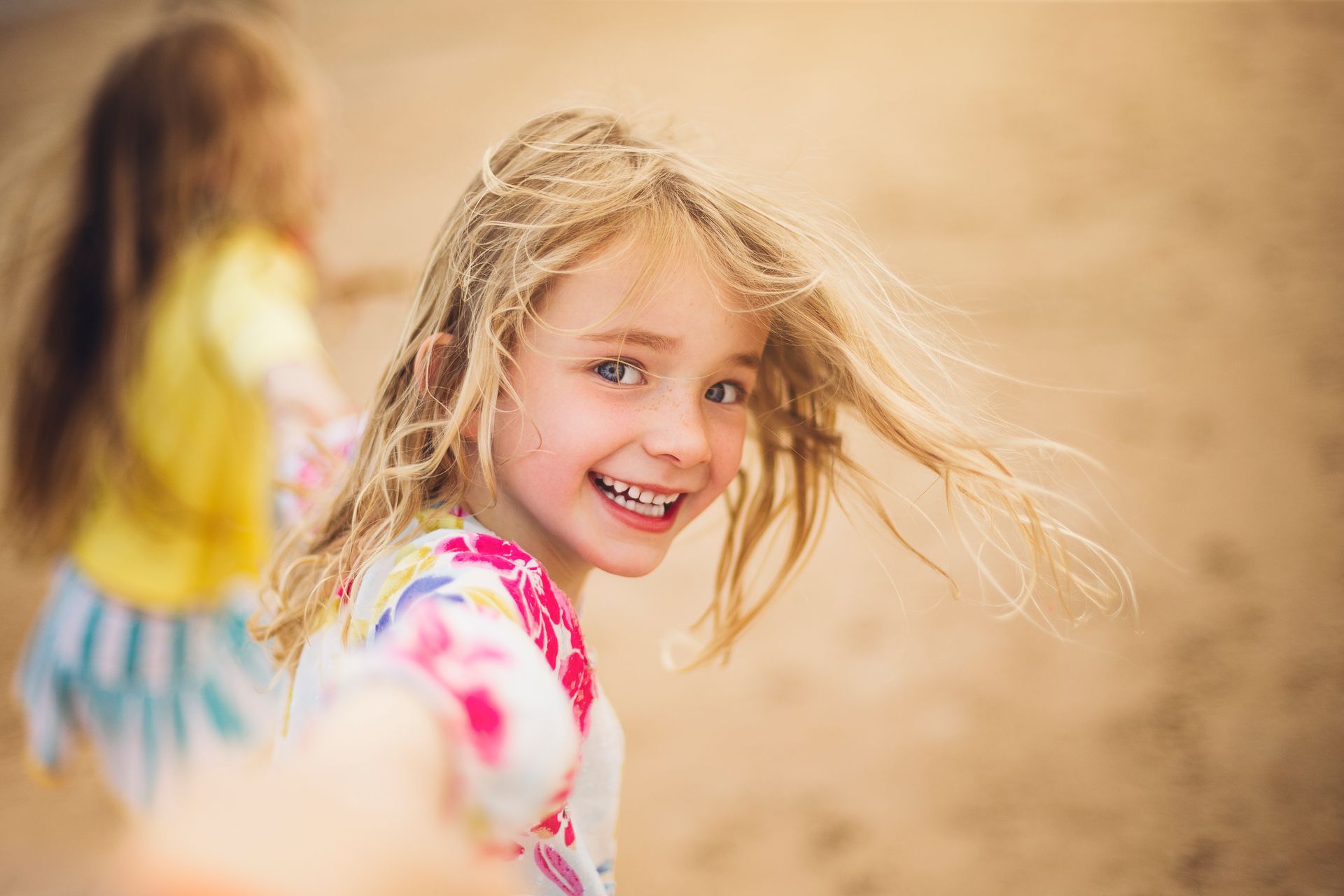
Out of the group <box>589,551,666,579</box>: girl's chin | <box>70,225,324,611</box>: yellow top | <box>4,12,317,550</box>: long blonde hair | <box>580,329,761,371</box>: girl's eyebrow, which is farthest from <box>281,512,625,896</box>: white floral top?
<box>4,12,317,550</box>: long blonde hair

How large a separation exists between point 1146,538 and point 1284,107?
3.81 meters

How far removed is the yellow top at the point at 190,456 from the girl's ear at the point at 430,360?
811 mm

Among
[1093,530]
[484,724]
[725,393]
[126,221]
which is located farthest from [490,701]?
[1093,530]

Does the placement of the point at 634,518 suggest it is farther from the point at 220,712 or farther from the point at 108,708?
→ the point at 108,708

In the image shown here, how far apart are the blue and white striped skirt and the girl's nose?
1.21 meters

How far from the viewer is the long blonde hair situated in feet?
6.57

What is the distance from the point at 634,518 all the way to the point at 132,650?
4.41ft

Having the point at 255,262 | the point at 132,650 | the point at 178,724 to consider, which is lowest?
the point at 178,724

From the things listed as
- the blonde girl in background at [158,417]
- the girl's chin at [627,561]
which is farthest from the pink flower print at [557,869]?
the blonde girl in background at [158,417]

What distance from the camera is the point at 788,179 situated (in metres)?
1.43

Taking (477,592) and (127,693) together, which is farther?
(127,693)

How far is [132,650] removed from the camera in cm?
194

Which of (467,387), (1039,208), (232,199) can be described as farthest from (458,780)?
(1039,208)

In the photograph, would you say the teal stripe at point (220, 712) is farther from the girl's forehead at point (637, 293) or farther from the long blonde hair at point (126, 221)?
the girl's forehead at point (637, 293)
